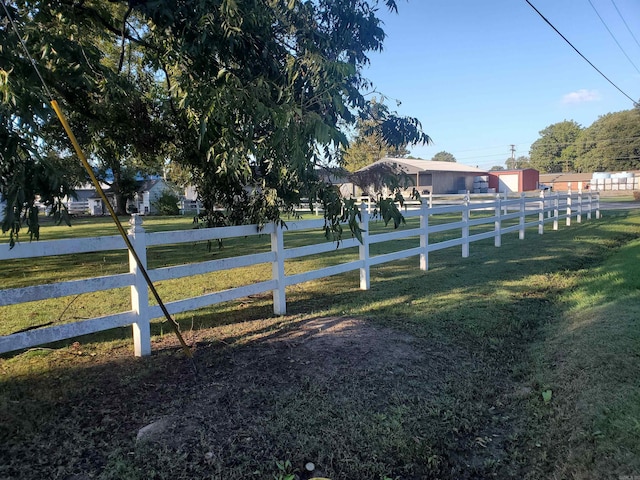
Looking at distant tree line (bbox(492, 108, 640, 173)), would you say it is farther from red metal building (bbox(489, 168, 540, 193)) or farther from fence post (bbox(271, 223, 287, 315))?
fence post (bbox(271, 223, 287, 315))

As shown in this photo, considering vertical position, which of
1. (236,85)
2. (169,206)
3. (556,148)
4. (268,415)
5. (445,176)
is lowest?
(268,415)

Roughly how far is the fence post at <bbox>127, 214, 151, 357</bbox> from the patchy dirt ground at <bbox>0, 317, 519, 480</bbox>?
205mm

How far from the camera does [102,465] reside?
9.80 ft

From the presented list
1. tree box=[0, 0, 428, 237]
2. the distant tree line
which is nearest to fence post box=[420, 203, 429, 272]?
tree box=[0, 0, 428, 237]

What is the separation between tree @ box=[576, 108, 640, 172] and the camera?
85.9 metres

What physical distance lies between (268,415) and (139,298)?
2.03 metres

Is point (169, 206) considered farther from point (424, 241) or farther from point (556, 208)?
point (424, 241)

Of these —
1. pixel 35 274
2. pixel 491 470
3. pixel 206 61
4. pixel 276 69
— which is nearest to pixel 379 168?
pixel 276 69

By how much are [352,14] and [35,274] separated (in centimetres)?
868

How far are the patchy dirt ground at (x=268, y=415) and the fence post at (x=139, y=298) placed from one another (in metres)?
0.21

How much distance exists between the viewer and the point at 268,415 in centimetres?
360

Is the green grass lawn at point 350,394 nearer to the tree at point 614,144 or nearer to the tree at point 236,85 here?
the tree at point 236,85

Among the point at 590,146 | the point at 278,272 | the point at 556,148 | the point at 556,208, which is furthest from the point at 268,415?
the point at 556,148

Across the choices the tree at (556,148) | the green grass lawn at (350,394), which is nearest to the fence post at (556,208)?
the green grass lawn at (350,394)
